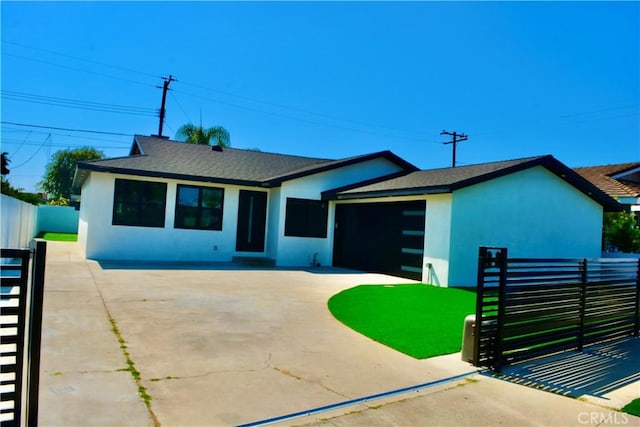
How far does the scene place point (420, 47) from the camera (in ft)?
55.6

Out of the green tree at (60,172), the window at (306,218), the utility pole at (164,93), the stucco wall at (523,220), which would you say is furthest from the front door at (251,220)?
the green tree at (60,172)

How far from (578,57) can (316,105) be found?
19106 millimetres

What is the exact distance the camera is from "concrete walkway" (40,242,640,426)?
3590 millimetres

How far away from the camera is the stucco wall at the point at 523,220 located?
1227cm

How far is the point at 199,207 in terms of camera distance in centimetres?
1580

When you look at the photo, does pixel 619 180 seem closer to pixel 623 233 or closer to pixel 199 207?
pixel 623 233

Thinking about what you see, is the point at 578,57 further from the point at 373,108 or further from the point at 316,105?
the point at 316,105

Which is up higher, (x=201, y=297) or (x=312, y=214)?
(x=312, y=214)

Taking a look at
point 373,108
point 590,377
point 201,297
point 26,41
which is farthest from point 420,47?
point 26,41

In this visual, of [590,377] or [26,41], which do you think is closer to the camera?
[590,377]

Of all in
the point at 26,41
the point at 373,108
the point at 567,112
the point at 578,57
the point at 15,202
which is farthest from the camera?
the point at 567,112

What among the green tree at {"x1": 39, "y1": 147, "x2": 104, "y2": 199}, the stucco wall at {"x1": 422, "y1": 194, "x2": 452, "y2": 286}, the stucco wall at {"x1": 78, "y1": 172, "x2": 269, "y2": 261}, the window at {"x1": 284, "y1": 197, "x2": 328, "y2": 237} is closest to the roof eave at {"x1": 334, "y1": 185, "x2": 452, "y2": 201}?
the stucco wall at {"x1": 422, "y1": 194, "x2": 452, "y2": 286}

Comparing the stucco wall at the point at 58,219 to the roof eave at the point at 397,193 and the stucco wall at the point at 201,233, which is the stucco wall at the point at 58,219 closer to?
the stucco wall at the point at 201,233

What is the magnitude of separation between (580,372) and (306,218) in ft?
39.0
